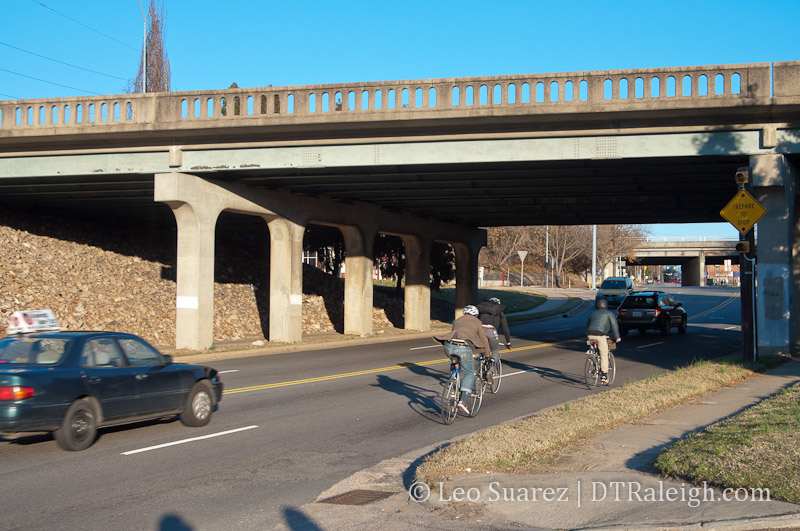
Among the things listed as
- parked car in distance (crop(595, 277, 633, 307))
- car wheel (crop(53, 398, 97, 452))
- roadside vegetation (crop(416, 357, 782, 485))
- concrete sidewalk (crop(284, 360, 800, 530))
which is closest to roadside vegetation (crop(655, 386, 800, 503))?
concrete sidewalk (crop(284, 360, 800, 530))

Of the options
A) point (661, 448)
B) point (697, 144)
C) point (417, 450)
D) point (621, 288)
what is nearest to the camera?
point (661, 448)

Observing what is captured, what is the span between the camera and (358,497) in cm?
732

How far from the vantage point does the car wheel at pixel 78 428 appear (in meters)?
9.27

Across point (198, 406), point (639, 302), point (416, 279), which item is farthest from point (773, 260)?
point (416, 279)

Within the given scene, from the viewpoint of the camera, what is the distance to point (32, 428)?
8.92 meters

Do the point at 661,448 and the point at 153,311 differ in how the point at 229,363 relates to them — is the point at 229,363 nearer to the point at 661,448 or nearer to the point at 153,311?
the point at 153,311

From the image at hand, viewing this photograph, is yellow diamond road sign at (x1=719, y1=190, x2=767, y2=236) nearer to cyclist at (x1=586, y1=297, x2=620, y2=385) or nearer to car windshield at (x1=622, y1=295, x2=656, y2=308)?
cyclist at (x1=586, y1=297, x2=620, y2=385)

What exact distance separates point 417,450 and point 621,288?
36917 millimetres

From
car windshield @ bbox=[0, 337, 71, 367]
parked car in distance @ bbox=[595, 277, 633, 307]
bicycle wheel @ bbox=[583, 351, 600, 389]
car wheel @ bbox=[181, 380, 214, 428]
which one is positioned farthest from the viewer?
parked car in distance @ bbox=[595, 277, 633, 307]

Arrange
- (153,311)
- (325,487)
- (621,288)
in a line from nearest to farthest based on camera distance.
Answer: (325,487) → (153,311) → (621,288)

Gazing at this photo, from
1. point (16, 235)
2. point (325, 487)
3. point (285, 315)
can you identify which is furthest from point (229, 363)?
point (16, 235)

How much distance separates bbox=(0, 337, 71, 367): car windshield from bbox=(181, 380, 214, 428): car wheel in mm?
2074

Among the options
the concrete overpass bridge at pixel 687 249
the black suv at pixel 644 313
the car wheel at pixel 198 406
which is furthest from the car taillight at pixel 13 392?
the concrete overpass bridge at pixel 687 249

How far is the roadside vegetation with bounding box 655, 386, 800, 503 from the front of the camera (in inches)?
261
